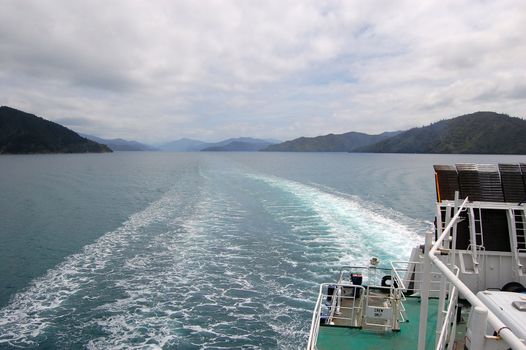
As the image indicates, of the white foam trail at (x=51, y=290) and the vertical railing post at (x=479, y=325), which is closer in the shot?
the vertical railing post at (x=479, y=325)

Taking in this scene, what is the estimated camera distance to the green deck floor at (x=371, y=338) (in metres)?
8.97

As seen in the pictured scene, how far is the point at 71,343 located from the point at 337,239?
53.3 feet

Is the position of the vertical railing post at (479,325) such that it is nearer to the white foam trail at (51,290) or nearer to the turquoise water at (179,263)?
the turquoise water at (179,263)

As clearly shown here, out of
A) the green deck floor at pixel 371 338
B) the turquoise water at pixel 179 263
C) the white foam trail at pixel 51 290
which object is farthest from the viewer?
the turquoise water at pixel 179 263

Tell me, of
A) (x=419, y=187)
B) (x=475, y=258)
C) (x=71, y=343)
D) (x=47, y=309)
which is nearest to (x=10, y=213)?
(x=47, y=309)

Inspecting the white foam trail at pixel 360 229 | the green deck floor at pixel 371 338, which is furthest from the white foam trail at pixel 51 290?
the white foam trail at pixel 360 229

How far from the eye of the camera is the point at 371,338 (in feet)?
30.7

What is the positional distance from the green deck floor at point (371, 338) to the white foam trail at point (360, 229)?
9.84 meters

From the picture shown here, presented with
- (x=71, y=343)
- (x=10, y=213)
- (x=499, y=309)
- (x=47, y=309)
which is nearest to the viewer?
(x=499, y=309)

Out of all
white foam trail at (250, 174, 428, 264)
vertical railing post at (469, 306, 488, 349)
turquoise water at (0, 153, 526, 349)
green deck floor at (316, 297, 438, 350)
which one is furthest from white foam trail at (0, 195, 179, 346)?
vertical railing post at (469, 306, 488, 349)

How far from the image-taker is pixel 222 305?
572 inches

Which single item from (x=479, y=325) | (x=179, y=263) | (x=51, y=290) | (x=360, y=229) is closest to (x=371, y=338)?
(x=479, y=325)

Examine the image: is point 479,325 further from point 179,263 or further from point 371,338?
point 179,263

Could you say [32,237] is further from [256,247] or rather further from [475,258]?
[475,258]
